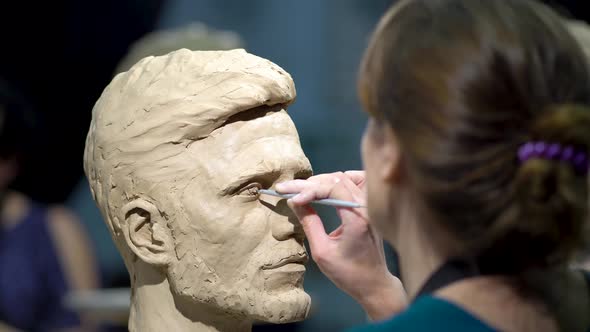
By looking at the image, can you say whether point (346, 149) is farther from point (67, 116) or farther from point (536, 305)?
point (536, 305)

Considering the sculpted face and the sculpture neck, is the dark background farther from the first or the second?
the sculpted face

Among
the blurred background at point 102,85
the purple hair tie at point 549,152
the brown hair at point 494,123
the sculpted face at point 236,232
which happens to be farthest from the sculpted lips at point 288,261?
the blurred background at point 102,85

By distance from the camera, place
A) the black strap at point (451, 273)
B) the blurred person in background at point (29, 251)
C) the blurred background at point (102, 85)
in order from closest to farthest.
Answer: the black strap at point (451, 273), the blurred person in background at point (29, 251), the blurred background at point (102, 85)

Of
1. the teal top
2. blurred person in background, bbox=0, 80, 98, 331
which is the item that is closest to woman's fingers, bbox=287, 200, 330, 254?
the teal top

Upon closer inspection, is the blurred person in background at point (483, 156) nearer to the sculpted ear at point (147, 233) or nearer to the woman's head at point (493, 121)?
the woman's head at point (493, 121)

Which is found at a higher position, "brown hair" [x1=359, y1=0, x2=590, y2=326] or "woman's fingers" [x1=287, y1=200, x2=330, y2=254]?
"brown hair" [x1=359, y1=0, x2=590, y2=326]

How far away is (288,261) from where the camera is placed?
191 centimetres

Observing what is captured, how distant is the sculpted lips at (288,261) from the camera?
1.88 m

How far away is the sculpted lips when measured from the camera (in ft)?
6.18

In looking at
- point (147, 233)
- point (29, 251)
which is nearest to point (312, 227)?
point (147, 233)

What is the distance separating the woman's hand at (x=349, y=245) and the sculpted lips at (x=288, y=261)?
78mm

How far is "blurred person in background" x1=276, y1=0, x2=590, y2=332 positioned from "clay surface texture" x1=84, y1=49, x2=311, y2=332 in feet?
1.73

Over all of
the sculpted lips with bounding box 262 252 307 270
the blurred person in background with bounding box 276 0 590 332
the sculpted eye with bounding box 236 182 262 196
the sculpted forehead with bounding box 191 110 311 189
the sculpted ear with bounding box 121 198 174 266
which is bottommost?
the sculpted lips with bounding box 262 252 307 270

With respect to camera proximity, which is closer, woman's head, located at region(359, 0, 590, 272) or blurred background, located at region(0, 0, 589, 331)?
woman's head, located at region(359, 0, 590, 272)
